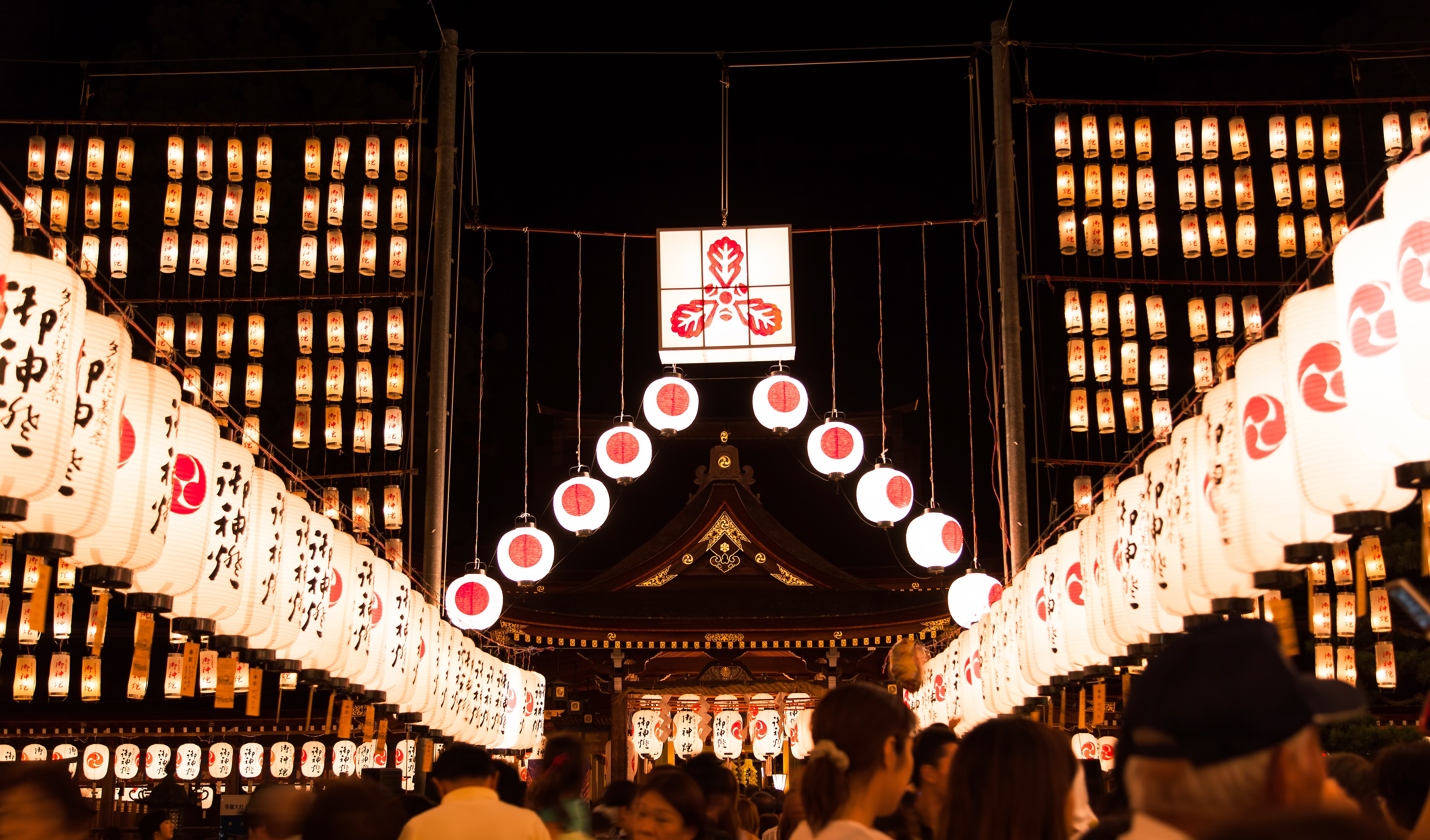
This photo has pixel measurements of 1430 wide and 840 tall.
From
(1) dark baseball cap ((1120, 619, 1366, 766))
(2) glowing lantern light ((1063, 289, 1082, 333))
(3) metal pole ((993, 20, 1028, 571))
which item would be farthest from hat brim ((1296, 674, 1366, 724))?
(2) glowing lantern light ((1063, 289, 1082, 333))

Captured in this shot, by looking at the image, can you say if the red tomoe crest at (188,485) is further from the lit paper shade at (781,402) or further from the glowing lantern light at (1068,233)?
the glowing lantern light at (1068,233)

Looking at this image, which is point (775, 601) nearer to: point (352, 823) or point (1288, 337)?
point (1288, 337)

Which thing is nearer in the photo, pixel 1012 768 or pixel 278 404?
pixel 1012 768

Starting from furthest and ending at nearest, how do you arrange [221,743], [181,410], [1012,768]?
[221,743] → [181,410] → [1012,768]

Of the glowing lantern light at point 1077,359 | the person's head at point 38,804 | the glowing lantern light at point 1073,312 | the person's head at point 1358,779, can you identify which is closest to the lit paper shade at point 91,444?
the person's head at point 38,804

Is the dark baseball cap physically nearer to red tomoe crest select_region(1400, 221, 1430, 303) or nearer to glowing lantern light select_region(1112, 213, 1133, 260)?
red tomoe crest select_region(1400, 221, 1430, 303)

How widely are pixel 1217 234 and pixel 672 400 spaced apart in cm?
755

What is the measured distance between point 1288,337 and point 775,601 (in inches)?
606

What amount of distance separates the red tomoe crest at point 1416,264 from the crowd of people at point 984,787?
1642 mm

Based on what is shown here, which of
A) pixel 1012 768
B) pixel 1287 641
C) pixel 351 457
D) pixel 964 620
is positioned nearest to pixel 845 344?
pixel 351 457

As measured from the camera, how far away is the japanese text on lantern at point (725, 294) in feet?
48.1

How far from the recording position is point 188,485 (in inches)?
283

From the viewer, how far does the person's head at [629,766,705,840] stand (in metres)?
4.46

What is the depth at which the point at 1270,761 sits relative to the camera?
169 centimetres
